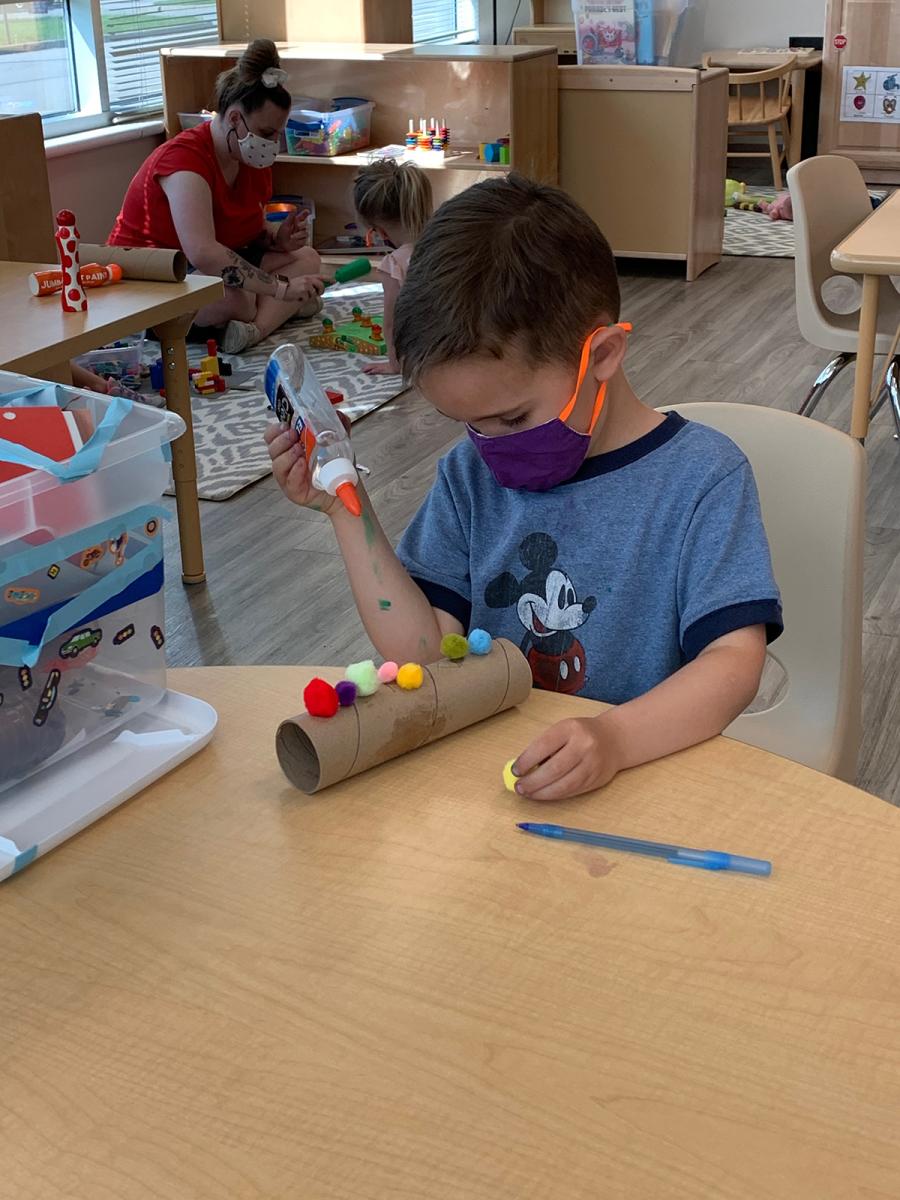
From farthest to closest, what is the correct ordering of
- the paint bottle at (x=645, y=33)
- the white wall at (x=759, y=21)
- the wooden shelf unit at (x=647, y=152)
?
the white wall at (x=759, y=21) < the paint bottle at (x=645, y=33) < the wooden shelf unit at (x=647, y=152)


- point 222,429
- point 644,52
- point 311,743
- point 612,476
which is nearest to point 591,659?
point 612,476

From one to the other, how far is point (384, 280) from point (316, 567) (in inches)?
62.4

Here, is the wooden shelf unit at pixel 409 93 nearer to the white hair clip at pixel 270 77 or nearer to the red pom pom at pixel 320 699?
the white hair clip at pixel 270 77

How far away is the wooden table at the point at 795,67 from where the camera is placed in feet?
22.6

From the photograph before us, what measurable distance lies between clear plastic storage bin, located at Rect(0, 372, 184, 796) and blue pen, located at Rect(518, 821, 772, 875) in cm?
29

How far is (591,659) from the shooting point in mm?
1162

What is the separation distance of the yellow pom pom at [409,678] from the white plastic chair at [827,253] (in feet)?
7.63

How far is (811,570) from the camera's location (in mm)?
1270

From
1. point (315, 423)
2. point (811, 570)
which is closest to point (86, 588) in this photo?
point (315, 423)

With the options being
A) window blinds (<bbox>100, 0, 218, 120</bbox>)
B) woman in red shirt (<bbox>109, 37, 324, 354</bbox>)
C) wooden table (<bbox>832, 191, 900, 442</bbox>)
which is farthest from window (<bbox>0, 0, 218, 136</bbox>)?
wooden table (<bbox>832, 191, 900, 442</bbox>)

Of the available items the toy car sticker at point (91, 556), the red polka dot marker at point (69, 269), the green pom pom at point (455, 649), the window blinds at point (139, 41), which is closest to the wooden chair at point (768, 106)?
the window blinds at point (139, 41)

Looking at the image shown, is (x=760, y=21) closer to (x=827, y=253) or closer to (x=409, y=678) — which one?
(x=827, y=253)

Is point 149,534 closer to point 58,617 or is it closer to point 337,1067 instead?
point 58,617

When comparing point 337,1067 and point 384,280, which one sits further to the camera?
point 384,280
